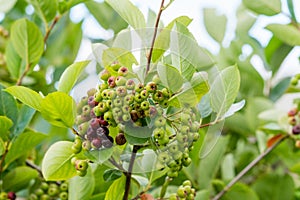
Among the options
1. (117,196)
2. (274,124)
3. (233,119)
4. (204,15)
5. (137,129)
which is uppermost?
(137,129)

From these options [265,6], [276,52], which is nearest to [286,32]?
[265,6]

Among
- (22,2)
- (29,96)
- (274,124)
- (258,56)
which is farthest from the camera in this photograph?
(22,2)

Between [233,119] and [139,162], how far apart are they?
2.67 feet

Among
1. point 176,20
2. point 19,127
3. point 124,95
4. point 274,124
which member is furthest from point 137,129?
point 274,124

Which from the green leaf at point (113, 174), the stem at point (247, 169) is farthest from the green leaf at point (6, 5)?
the stem at point (247, 169)

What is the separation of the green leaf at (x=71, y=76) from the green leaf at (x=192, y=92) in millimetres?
158

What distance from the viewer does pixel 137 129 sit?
712 millimetres

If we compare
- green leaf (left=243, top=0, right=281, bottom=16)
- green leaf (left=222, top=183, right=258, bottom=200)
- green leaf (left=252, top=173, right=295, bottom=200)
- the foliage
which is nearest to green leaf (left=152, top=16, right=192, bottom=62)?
the foliage

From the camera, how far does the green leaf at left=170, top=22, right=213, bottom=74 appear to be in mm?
742

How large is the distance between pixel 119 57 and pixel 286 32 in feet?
1.81

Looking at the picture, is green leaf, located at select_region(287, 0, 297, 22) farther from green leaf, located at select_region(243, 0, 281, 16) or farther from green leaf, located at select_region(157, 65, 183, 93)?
green leaf, located at select_region(157, 65, 183, 93)

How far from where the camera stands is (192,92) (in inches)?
29.5

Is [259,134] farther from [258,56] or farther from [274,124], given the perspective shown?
[258,56]

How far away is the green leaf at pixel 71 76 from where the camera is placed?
0.81 m
